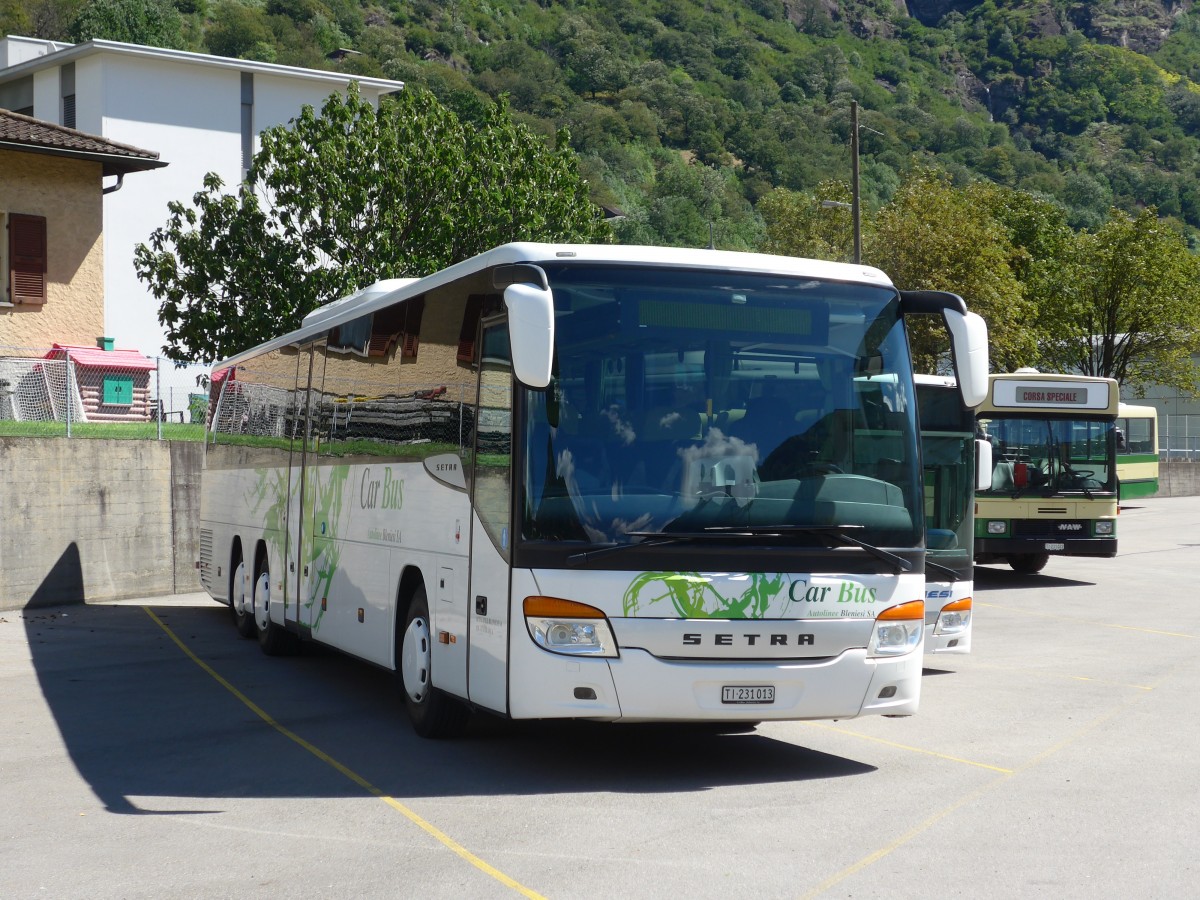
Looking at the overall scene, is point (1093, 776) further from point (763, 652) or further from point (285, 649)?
point (285, 649)

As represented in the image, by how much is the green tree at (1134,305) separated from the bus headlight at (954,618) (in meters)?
47.4

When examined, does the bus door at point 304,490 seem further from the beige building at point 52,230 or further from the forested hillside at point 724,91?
the forested hillside at point 724,91

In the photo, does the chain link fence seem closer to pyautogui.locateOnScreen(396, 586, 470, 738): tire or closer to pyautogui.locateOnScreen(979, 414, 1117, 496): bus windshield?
pyautogui.locateOnScreen(979, 414, 1117, 496): bus windshield

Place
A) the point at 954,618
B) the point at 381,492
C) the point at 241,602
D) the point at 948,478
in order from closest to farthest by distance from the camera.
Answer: the point at 381,492 < the point at 954,618 < the point at 948,478 < the point at 241,602

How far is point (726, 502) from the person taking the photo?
27.2 ft

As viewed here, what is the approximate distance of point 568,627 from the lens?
818 centimetres

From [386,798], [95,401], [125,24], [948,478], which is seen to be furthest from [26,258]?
[125,24]

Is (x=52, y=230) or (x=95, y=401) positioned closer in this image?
(x=95, y=401)

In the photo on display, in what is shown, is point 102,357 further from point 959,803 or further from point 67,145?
point 959,803

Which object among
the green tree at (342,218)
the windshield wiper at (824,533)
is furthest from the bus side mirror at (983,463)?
the green tree at (342,218)

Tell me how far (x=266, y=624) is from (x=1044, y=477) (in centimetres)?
1179

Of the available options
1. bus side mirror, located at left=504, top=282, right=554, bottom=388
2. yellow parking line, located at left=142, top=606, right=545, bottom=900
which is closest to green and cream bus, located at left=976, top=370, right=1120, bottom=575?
yellow parking line, located at left=142, top=606, right=545, bottom=900

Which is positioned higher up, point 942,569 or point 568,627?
point 568,627

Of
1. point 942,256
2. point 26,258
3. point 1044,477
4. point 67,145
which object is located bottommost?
point 1044,477
